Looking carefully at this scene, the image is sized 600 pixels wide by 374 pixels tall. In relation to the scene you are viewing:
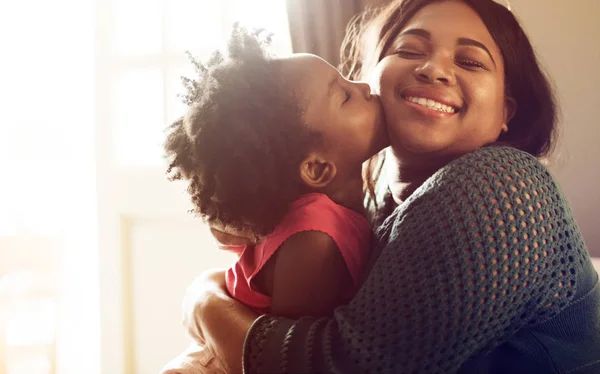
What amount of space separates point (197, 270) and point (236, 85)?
5.68 ft

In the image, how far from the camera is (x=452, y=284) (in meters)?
0.79

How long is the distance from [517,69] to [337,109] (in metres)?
0.44

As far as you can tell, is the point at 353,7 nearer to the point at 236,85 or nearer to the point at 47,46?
the point at 236,85

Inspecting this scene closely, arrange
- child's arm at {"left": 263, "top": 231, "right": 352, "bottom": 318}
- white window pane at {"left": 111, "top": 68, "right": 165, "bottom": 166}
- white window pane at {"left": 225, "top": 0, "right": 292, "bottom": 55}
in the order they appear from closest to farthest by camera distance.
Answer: child's arm at {"left": 263, "top": 231, "right": 352, "bottom": 318} < white window pane at {"left": 225, "top": 0, "right": 292, "bottom": 55} < white window pane at {"left": 111, "top": 68, "right": 165, "bottom": 166}

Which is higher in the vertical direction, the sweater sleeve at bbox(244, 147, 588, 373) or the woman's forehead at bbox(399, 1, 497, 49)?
the woman's forehead at bbox(399, 1, 497, 49)

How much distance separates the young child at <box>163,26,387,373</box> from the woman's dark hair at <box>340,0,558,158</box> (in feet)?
0.89

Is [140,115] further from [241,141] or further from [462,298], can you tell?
[462,298]

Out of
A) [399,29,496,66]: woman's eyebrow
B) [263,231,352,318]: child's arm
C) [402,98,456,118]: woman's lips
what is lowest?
[263,231,352,318]: child's arm

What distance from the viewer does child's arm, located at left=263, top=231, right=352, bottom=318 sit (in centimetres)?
A: 93

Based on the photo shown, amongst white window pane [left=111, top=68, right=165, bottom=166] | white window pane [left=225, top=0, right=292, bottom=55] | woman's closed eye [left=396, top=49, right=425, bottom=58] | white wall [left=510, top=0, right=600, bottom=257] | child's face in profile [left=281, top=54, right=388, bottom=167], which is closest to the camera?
child's face in profile [left=281, top=54, right=388, bottom=167]

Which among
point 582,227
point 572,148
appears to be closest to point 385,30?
point 572,148

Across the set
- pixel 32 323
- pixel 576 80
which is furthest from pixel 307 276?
pixel 32 323

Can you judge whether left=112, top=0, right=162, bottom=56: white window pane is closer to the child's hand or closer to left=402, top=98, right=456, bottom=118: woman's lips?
the child's hand

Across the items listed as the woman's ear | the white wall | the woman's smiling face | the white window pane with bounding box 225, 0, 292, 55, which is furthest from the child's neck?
the white window pane with bounding box 225, 0, 292, 55
